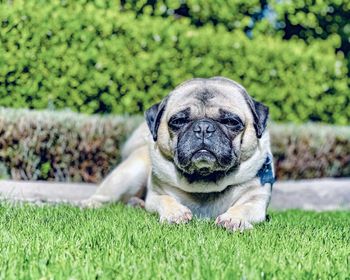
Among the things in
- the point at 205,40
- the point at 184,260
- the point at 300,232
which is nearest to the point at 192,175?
the point at 300,232

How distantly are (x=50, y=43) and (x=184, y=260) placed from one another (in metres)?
4.43

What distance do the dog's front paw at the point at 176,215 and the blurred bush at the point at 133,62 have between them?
298 cm

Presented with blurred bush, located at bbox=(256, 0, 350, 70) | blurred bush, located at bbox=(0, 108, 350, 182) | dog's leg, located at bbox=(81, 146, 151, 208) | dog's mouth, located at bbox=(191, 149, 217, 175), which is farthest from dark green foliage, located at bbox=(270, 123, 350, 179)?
dog's mouth, located at bbox=(191, 149, 217, 175)

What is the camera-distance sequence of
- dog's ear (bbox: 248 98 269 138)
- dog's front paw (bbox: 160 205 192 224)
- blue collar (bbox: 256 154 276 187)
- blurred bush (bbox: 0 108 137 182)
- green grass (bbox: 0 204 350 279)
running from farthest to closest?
blurred bush (bbox: 0 108 137 182) → blue collar (bbox: 256 154 276 187) → dog's ear (bbox: 248 98 269 138) → dog's front paw (bbox: 160 205 192 224) → green grass (bbox: 0 204 350 279)

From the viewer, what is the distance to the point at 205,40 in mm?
7848

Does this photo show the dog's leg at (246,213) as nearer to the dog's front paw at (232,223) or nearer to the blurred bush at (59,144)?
the dog's front paw at (232,223)

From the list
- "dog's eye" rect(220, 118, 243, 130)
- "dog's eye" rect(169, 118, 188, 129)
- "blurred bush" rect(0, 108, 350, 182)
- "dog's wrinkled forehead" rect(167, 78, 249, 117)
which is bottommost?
"blurred bush" rect(0, 108, 350, 182)

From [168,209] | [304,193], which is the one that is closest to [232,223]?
[168,209]

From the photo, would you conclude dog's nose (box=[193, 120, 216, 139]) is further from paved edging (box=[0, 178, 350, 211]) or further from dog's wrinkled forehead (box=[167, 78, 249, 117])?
paved edging (box=[0, 178, 350, 211])

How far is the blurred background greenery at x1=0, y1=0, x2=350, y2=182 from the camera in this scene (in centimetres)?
680

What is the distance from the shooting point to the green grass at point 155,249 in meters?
2.83

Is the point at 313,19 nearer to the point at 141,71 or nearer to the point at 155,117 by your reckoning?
the point at 141,71

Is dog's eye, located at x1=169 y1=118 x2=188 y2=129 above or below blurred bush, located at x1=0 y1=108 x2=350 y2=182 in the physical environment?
above

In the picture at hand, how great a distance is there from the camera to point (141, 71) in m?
7.48
